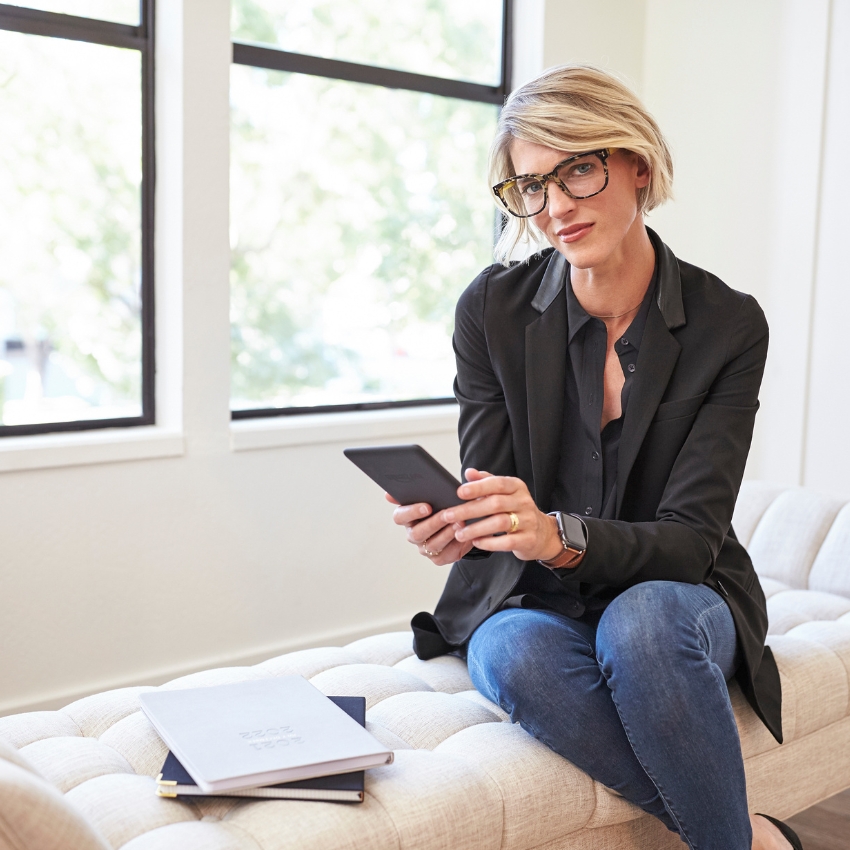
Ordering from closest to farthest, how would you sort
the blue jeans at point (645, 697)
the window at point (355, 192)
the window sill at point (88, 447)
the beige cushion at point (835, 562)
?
the blue jeans at point (645, 697)
the beige cushion at point (835, 562)
the window sill at point (88, 447)
the window at point (355, 192)

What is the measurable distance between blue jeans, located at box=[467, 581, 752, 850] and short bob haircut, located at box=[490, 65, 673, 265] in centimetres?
69

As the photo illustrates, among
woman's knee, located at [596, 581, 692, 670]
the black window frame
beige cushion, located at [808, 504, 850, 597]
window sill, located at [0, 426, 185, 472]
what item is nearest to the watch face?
woman's knee, located at [596, 581, 692, 670]

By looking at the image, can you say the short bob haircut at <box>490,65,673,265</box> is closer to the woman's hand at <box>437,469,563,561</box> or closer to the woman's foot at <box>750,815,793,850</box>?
the woman's hand at <box>437,469,563,561</box>

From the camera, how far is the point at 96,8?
2.57 metres

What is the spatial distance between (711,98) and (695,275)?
7.68 feet

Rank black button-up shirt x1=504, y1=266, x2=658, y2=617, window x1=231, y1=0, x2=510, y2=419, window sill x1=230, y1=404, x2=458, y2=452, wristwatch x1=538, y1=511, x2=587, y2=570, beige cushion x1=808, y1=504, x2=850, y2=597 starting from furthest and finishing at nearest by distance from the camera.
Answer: window x1=231, y1=0, x2=510, y2=419
window sill x1=230, y1=404, x2=458, y2=452
beige cushion x1=808, y1=504, x2=850, y2=597
black button-up shirt x1=504, y1=266, x2=658, y2=617
wristwatch x1=538, y1=511, x2=587, y2=570

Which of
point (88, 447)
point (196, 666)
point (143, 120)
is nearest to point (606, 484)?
point (88, 447)

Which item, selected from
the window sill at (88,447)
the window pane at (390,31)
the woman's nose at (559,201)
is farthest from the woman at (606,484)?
the window pane at (390,31)

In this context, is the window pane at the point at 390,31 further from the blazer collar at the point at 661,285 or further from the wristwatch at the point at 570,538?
the wristwatch at the point at 570,538

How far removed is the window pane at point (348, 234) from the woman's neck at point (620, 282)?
1.57m

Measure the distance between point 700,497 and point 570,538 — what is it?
0.26m

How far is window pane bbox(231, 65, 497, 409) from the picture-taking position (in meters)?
2.99

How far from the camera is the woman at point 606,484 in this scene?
130cm

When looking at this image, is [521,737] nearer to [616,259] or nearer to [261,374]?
[616,259]
